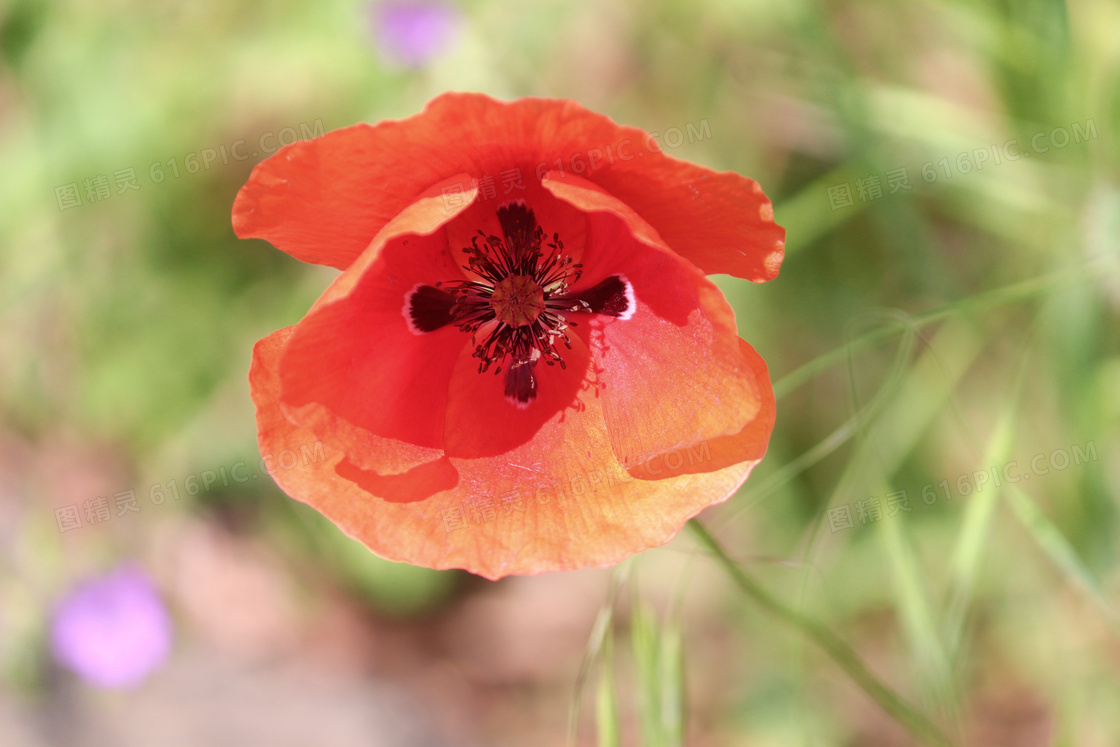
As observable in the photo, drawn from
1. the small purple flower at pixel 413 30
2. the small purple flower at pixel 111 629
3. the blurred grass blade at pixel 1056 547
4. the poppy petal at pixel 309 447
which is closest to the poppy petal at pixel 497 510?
the poppy petal at pixel 309 447

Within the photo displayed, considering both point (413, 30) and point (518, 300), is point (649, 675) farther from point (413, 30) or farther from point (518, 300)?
point (413, 30)

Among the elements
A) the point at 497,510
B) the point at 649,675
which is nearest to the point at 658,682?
the point at 649,675

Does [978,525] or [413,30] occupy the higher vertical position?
[413,30]

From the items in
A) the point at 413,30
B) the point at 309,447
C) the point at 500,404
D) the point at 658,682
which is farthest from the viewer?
the point at 413,30

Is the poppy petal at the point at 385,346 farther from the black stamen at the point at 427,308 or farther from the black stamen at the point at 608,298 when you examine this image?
the black stamen at the point at 608,298

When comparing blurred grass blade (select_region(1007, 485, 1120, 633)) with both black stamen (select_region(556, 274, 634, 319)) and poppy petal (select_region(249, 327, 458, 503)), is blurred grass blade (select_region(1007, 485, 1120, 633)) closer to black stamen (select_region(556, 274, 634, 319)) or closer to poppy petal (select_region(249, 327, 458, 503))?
black stamen (select_region(556, 274, 634, 319))

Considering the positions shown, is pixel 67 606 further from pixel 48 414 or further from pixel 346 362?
pixel 346 362
